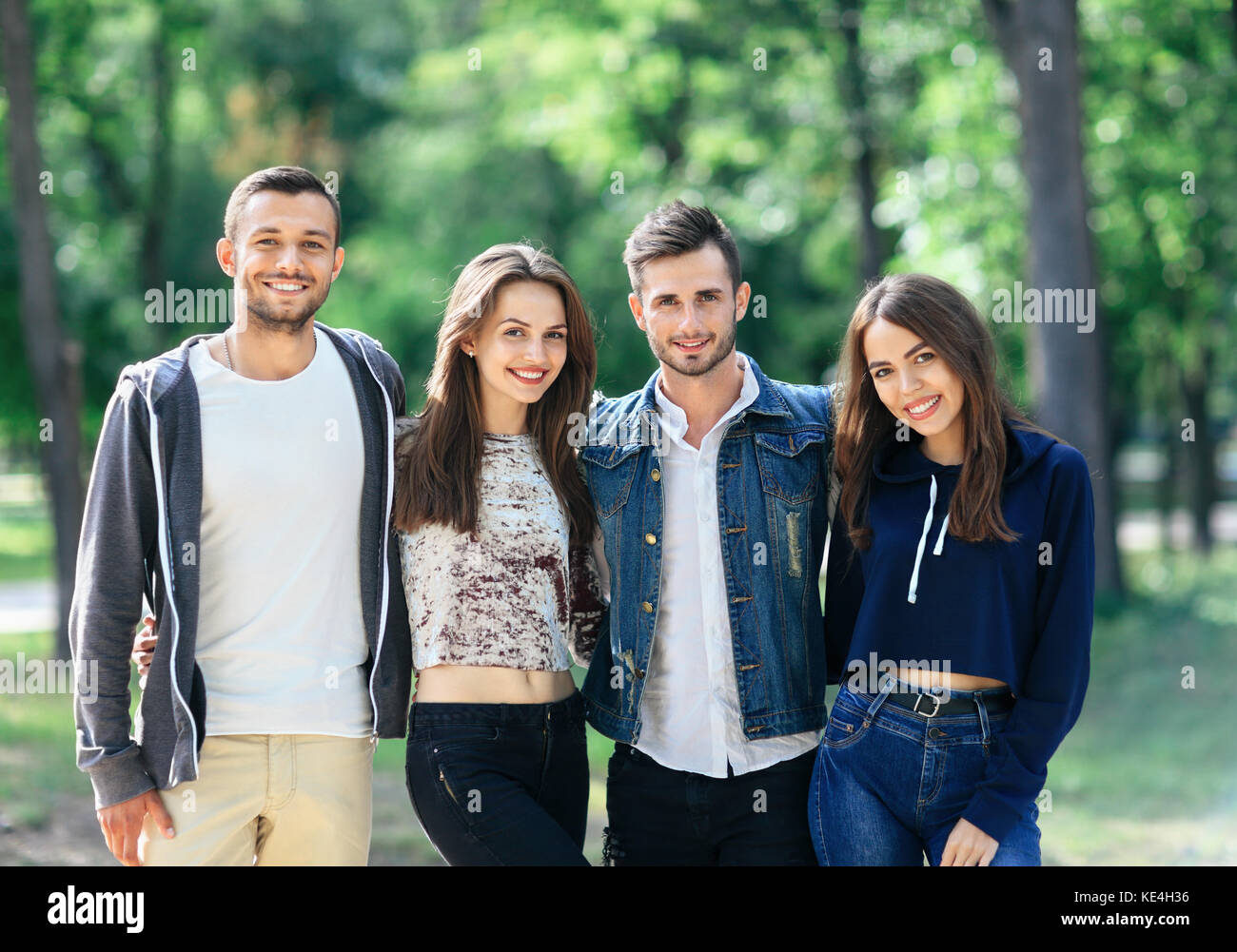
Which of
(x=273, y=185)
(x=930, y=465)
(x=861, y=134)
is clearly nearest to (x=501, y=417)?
(x=273, y=185)

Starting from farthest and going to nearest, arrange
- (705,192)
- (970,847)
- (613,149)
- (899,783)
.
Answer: (705,192) < (613,149) < (899,783) < (970,847)

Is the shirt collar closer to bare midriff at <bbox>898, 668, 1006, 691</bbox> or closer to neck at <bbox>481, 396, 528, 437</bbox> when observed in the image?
neck at <bbox>481, 396, 528, 437</bbox>

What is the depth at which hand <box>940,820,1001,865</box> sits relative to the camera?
309 cm

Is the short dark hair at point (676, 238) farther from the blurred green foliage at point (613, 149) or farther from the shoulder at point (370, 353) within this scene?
the blurred green foliage at point (613, 149)

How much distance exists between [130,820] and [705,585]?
5.63 ft

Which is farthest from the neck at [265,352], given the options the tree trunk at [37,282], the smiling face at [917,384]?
the tree trunk at [37,282]

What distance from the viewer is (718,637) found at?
3594 millimetres

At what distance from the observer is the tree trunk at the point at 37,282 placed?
34.7 feet

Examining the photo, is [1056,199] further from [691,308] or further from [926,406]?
[926,406]

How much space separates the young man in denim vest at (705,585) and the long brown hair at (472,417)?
122 millimetres

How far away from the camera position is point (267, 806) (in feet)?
11.2

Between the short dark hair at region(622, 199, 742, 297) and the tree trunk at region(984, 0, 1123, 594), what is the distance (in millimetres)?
7972
